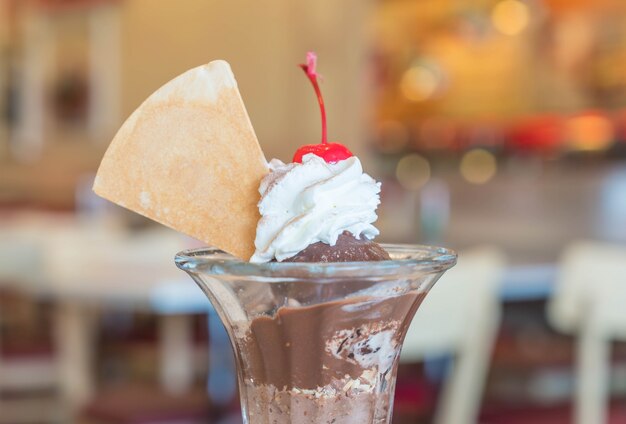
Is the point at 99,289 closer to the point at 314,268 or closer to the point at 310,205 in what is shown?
the point at 310,205

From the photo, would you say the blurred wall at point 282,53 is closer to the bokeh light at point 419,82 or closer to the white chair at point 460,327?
the bokeh light at point 419,82

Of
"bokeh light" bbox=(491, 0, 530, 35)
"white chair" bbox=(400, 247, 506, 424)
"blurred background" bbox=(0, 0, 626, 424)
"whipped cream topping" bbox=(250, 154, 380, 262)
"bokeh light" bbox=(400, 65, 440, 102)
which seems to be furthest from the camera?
"bokeh light" bbox=(400, 65, 440, 102)

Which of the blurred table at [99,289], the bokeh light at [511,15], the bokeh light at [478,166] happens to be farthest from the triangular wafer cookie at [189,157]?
the bokeh light at [511,15]

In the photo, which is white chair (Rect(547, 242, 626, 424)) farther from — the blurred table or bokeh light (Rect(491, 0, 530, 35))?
bokeh light (Rect(491, 0, 530, 35))

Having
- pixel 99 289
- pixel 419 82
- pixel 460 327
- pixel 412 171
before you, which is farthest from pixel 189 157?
pixel 419 82

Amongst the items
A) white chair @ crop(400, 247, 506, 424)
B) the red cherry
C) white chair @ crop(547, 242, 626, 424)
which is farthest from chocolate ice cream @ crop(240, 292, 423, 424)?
white chair @ crop(547, 242, 626, 424)

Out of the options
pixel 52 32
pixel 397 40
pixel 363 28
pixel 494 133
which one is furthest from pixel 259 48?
pixel 52 32
